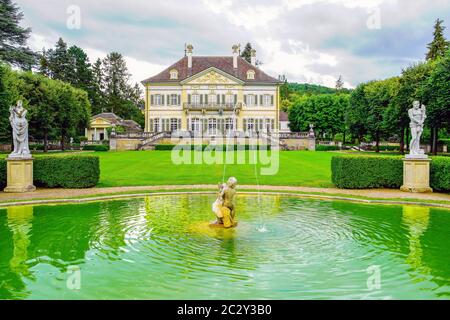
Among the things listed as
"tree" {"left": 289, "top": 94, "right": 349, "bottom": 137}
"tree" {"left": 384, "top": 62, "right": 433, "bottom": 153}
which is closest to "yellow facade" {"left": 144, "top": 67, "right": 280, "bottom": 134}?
"tree" {"left": 289, "top": 94, "right": 349, "bottom": 137}

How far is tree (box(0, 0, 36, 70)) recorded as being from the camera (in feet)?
117

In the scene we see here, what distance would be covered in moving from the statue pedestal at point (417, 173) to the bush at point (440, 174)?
27 cm

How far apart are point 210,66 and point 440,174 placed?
47.4 m

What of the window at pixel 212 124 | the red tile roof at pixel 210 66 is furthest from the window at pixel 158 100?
the window at pixel 212 124

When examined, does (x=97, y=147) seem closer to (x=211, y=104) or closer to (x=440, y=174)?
(x=211, y=104)

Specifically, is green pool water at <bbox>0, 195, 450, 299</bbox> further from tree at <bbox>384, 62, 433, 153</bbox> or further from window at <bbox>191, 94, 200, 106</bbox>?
window at <bbox>191, 94, 200, 106</bbox>

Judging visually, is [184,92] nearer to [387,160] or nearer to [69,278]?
[387,160]

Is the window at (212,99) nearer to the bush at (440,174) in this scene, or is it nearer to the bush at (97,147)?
the bush at (97,147)

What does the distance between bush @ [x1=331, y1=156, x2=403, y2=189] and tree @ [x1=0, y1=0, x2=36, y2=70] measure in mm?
30400

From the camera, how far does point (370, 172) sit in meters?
17.2

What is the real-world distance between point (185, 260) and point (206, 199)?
719 centimetres

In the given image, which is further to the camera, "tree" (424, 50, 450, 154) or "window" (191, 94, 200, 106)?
"window" (191, 94, 200, 106)

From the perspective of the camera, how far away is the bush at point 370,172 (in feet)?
56.1

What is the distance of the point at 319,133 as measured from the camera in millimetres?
69688
